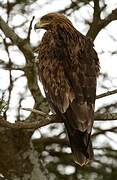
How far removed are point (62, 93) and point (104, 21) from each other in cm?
153

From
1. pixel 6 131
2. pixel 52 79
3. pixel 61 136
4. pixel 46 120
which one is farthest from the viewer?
pixel 61 136

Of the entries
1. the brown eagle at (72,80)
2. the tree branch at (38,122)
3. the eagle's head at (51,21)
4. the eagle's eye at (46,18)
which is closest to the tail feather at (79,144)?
the brown eagle at (72,80)

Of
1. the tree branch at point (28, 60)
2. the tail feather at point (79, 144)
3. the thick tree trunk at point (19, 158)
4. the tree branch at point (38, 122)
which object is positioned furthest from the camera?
the tree branch at point (28, 60)

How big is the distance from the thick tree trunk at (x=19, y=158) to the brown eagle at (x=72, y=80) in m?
0.88

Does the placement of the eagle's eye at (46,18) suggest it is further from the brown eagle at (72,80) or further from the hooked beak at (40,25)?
the brown eagle at (72,80)

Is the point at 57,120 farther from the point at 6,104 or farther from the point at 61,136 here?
the point at 61,136

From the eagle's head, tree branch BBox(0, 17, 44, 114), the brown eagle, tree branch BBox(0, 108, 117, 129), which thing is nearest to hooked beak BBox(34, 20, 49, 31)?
the eagle's head

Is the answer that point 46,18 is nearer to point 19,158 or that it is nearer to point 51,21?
point 51,21

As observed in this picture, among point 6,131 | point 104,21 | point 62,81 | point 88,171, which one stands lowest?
point 88,171

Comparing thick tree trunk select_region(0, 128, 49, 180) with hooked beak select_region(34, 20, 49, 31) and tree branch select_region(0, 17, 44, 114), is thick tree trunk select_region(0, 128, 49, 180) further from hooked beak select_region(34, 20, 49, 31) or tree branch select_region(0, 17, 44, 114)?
hooked beak select_region(34, 20, 49, 31)

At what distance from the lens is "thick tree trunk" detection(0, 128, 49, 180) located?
6562 mm

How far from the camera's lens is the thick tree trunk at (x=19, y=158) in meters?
6.56

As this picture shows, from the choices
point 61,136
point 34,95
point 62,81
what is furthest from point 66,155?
point 62,81

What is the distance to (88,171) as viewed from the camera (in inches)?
305
